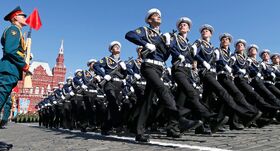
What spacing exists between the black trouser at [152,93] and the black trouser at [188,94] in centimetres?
38

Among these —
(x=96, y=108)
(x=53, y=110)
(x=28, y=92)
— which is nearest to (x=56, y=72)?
(x=28, y=92)

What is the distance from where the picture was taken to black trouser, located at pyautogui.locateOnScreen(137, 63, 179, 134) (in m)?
5.64

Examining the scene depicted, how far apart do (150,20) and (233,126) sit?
331cm

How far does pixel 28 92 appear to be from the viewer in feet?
322

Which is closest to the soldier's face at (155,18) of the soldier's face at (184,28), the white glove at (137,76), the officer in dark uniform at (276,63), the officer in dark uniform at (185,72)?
the officer in dark uniform at (185,72)

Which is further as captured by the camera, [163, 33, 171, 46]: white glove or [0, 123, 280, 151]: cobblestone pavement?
[163, 33, 171, 46]: white glove

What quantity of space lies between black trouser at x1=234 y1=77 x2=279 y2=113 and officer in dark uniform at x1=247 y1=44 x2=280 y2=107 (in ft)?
1.63

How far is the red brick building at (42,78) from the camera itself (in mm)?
97312

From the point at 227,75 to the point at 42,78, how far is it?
10270 cm

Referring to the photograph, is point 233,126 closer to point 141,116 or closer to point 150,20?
point 141,116

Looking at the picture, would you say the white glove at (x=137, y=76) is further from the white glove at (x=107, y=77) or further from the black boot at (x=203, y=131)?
the black boot at (x=203, y=131)

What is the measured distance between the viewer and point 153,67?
19.7 ft

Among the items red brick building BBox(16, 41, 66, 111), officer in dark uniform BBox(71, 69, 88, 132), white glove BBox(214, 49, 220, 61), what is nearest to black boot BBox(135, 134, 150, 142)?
white glove BBox(214, 49, 220, 61)

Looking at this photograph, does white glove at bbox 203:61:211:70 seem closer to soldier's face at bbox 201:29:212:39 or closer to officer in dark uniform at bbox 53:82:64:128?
soldier's face at bbox 201:29:212:39
